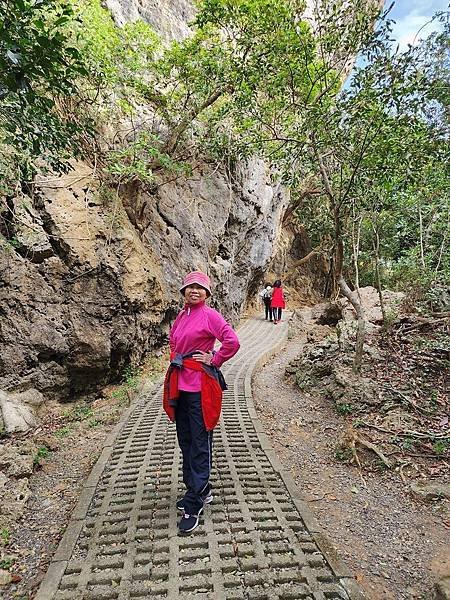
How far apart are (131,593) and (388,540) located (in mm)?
2264

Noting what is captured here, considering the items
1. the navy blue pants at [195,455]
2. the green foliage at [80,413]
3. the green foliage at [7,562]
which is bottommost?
the green foliage at [7,562]

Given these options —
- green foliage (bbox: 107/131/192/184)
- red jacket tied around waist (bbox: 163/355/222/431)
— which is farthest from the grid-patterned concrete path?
green foliage (bbox: 107/131/192/184)

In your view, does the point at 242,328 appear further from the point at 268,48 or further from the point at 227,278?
the point at 268,48

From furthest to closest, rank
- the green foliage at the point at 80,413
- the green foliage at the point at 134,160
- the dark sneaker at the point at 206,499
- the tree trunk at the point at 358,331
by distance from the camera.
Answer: the green foliage at the point at 134,160, the tree trunk at the point at 358,331, the green foliage at the point at 80,413, the dark sneaker at the point at 206,499

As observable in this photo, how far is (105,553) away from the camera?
9.14 feet

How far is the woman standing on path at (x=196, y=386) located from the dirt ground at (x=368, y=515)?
1.33 metres

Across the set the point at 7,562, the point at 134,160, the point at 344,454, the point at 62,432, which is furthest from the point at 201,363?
the point at 134,160

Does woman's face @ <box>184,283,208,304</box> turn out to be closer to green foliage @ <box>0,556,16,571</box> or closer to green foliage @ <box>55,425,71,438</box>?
green foliage @ <box>0,556,16,571</box>

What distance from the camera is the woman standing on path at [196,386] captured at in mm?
3080

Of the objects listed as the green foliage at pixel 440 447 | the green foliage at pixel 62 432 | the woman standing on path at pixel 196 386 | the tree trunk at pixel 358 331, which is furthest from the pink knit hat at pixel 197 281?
the tree trunk at pixel 358 331

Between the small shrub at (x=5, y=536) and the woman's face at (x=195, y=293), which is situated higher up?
the woman's face at (x=195, y=293)

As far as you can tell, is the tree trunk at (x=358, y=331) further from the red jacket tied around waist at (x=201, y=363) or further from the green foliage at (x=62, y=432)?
the green foliage at (x=62, y=432)

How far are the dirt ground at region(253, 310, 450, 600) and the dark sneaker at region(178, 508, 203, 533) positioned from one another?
1.23 metres

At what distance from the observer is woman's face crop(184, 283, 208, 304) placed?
127 inches
